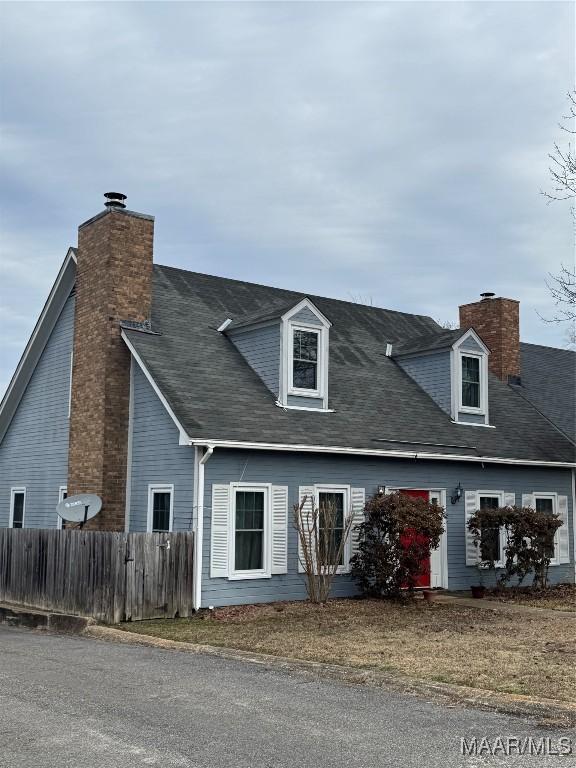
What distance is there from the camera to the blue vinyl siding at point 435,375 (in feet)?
67.6

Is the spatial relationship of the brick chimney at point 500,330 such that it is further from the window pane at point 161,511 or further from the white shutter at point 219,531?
the window pane at point 161,511

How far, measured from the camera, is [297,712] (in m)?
7.63

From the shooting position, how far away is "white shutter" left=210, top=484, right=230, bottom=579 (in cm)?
1489

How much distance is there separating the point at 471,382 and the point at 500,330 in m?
4.12

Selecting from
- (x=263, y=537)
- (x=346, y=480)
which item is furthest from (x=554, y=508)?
(x=263, y=537)

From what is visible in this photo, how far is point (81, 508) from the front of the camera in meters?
16.1

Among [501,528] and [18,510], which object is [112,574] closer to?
[18,510]

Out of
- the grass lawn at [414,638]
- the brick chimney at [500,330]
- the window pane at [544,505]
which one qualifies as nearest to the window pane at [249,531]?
the grass lawn at [414,638]

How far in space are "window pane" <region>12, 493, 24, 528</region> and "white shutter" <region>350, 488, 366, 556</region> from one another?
27.4ft

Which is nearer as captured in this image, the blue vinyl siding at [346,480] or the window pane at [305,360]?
the blue vinyl siding at [346,480]

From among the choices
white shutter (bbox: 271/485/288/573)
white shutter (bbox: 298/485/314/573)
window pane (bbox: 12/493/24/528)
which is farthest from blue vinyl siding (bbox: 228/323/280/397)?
window pane (bbox: 12/493/24/528)

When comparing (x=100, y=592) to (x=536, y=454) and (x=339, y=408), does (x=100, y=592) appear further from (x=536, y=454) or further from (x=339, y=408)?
(x=536, y=454)

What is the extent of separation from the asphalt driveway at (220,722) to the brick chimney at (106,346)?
708cm

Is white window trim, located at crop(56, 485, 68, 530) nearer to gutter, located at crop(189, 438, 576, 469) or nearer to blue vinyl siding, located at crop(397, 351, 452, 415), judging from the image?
gutter, located at crop(189, 438, 576, 469)
